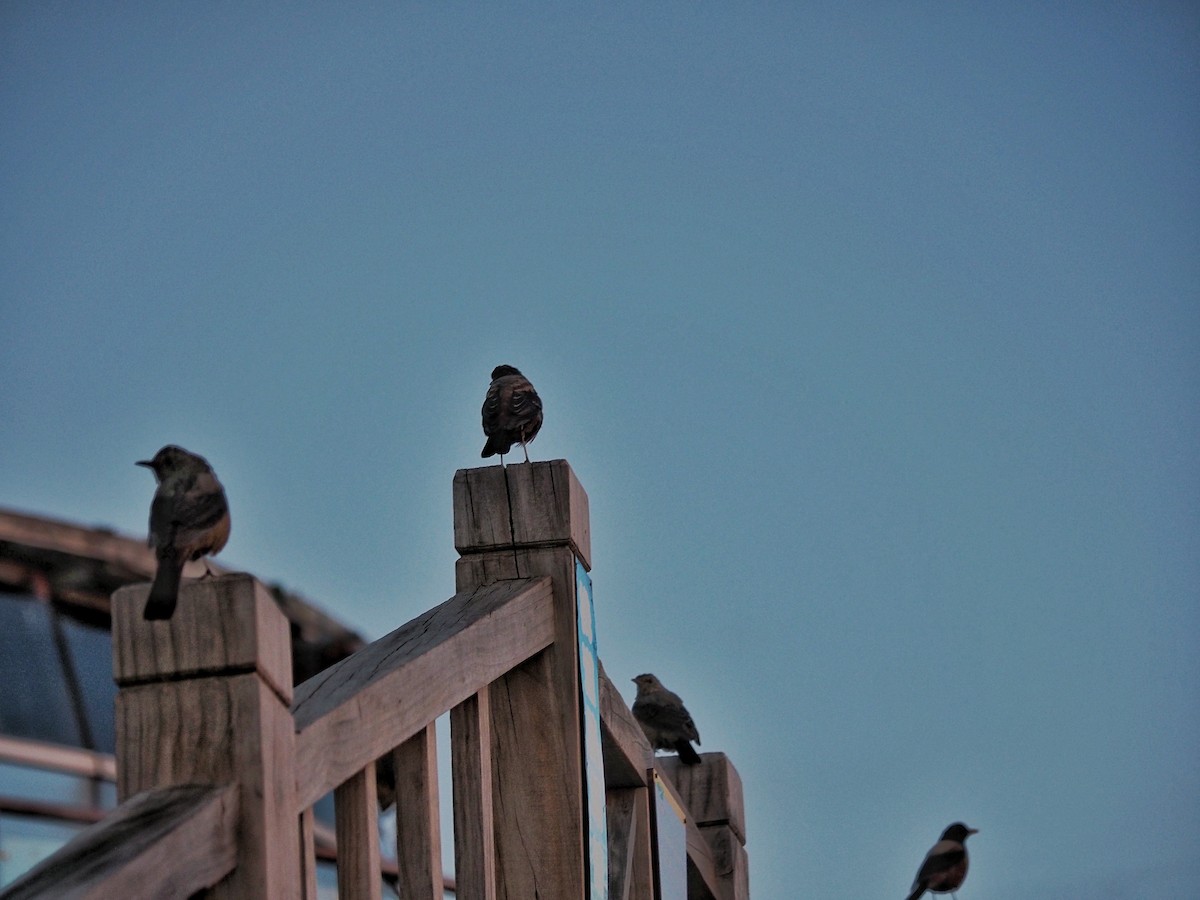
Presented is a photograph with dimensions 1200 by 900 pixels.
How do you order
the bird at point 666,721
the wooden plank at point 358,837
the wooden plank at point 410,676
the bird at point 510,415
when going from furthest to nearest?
the bird at point 666,721 < the bird at point 510,415 < the wooden plank at point 358,837 < the wooden plank at point 410,676

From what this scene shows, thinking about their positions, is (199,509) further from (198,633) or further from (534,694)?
(534,694)

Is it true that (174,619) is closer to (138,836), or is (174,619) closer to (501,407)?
(138,836)

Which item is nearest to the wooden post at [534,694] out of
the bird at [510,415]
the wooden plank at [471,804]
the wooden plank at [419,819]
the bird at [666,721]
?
the wooden plank at [471,804]

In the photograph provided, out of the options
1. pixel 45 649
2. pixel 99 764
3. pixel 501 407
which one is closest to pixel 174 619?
pixel 501 407

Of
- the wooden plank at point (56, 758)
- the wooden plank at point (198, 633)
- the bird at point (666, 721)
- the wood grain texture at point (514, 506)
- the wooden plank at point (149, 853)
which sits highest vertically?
the wooden plank at point (56, 758)

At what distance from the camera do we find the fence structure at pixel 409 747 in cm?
250

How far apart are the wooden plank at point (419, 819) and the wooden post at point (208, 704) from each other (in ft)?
2.28

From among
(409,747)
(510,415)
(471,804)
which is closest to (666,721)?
(510,415)

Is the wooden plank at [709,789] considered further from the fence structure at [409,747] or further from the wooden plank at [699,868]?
the fence structure at [409,747]

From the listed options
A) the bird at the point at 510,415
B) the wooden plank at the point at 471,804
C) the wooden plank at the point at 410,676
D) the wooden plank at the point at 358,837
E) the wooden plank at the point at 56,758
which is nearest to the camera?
the wooden plank at the point at 410,676

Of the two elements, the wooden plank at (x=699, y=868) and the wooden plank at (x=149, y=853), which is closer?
the wooden plank at (x=149, y=853)

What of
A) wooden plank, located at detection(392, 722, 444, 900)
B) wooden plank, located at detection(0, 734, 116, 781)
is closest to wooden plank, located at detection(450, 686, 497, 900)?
wooden plank, located at detection(392, 722, 444, 900)

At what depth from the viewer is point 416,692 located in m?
3.30

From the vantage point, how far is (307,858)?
274cm
